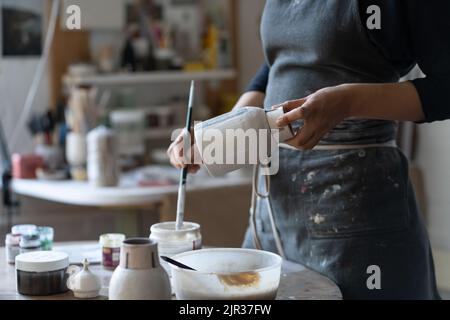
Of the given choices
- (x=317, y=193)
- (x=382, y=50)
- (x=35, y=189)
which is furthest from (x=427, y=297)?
(x=35, y=189)

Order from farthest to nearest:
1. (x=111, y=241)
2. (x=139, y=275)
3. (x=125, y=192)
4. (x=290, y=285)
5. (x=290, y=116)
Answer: (x=125, y=192), (x=111, y=241), (x=290, y=285), (x=290, y=116), (x=139, y=275)

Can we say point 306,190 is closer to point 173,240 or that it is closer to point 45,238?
point 173,240

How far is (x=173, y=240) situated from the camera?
3.81 ft

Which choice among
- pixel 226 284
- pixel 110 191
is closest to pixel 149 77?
pixel 110 191

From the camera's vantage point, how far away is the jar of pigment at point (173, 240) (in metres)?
1.16

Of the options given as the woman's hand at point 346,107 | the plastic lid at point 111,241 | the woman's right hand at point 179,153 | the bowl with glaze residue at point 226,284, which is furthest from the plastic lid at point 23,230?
the woman's hand at point 346,107

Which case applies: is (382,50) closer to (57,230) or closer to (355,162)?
(355,162)

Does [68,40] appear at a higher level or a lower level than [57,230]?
A: higher

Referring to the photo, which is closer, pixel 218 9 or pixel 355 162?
pixel 355 162

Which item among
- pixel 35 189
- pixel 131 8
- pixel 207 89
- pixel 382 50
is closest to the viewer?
pixel 382 50

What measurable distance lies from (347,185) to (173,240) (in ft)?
0.89

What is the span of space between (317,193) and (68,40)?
7.06ft

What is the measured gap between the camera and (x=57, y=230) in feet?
10.0

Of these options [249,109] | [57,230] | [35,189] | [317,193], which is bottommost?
[57,230]
